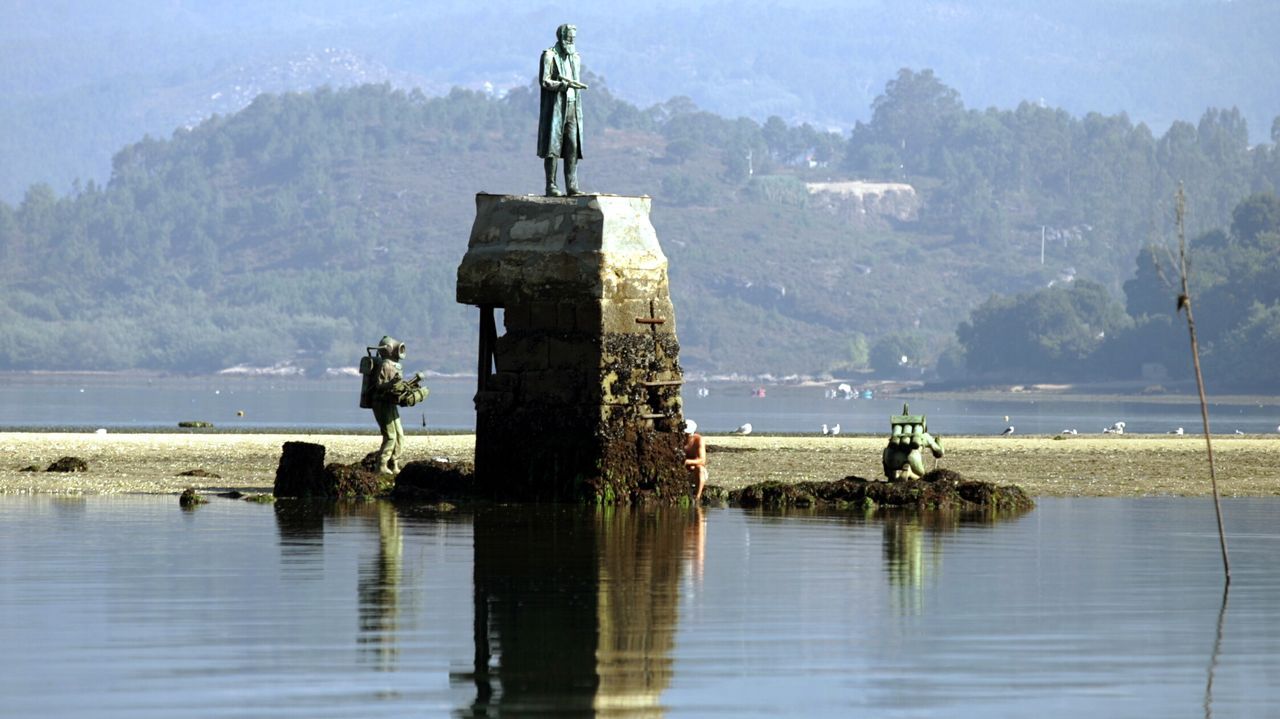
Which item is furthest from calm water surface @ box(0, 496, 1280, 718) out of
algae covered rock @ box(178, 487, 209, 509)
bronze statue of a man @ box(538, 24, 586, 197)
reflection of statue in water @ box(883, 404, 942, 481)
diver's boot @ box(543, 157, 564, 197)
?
bronze statue of a man @ box(538, 24, 586, 197)

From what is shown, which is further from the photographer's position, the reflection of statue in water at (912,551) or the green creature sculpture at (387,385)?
the green creature sculpture at (387,385)

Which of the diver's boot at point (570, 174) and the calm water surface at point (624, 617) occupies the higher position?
the diver's boot at point (570, 174)

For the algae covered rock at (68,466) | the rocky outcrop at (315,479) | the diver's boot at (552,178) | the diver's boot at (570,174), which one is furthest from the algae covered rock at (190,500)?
the algae covered rock at (68,466)

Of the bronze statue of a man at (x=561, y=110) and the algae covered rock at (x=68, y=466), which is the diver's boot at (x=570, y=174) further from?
the algae covered rock at (x=68, y=466)

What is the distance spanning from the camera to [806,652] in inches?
725

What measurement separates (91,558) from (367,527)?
5.04m

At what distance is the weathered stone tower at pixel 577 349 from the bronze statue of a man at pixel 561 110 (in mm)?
820

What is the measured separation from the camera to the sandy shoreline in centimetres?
3959

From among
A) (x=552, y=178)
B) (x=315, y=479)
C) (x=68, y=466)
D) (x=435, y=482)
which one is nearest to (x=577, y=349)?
(x=552, y=178)

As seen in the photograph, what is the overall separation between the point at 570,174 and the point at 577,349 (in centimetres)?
268

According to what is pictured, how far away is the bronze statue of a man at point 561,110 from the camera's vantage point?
32375 mm

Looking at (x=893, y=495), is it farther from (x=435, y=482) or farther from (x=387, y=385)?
(x=387, y=385)

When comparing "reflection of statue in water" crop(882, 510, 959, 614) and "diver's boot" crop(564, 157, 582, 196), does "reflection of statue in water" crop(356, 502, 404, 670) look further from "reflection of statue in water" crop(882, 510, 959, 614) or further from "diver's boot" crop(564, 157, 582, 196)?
"diver's boot" crop(564, 157, 582, 196)

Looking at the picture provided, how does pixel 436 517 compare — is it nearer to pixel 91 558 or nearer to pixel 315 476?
pixel 315 476
